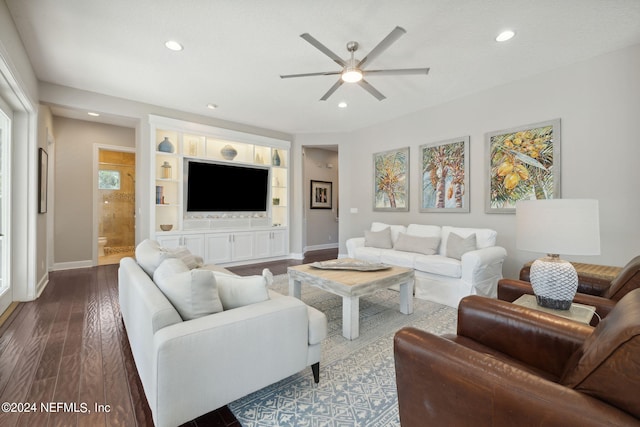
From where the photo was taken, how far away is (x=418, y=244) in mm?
3986

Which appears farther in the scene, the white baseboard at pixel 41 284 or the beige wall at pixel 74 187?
the beige wall at pixel 74 187

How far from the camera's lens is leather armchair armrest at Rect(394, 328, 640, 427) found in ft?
2.41

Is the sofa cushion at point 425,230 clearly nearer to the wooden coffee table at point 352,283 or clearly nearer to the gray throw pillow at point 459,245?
the gray throw pillow at point 459,245

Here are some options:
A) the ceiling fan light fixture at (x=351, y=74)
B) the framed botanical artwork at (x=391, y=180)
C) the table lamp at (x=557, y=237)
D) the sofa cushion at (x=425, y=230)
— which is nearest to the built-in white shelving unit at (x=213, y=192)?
the framed botanical artwork at (x=391, y=180)

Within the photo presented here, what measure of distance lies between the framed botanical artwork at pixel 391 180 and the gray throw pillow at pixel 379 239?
84 cm

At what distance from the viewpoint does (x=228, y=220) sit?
545 cm

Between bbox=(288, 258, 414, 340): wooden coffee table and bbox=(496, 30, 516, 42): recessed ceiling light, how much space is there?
2.47 metres

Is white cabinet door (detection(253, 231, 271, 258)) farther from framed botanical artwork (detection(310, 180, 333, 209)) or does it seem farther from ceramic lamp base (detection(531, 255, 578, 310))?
ceramic lamp base (detection(531, 255, 578, 310))

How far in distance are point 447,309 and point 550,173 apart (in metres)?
2.14

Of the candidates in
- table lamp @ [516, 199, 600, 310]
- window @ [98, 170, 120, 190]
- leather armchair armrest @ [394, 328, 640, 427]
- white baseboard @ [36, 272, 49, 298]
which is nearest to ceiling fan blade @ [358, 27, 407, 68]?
table lamp @ [516, 199, 600, 310]

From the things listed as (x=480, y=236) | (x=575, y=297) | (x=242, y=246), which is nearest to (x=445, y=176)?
(x=480, y=236)

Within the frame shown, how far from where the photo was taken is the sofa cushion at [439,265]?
127 inches

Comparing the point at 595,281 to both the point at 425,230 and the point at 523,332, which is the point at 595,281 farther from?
the point at 425,230

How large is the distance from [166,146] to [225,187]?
3.92 feet
